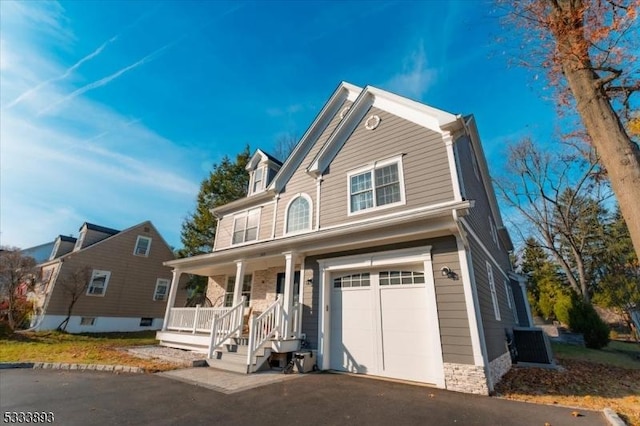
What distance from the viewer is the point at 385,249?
732 cm

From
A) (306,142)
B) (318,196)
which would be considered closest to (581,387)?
(318,196)

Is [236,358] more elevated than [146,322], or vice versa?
[146,322]

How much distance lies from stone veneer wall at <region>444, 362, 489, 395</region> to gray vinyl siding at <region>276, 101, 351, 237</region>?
7039mm

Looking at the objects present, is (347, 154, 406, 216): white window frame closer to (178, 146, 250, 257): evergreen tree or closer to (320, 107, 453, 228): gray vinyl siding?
(320, 107, 453, 228): gray vinyl siding

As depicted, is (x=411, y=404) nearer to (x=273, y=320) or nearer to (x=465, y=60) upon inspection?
(x=273, y=320)

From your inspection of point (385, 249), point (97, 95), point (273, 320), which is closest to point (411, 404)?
point (385, 249)

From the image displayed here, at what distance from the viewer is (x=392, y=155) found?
8617mm

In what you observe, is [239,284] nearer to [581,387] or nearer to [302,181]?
[302,181]

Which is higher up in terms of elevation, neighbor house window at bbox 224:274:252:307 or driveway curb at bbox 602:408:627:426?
neighbor house window at bbox 224:274:252:307

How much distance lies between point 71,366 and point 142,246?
46.4 ft

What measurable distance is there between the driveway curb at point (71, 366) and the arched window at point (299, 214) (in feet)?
20.2

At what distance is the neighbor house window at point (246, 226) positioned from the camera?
12.5 metres

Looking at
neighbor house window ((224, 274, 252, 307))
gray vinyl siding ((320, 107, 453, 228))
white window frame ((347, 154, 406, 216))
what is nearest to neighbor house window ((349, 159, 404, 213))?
white window frame ((347, 154, 406, 216))

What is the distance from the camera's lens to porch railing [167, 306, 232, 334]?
32.3ft
